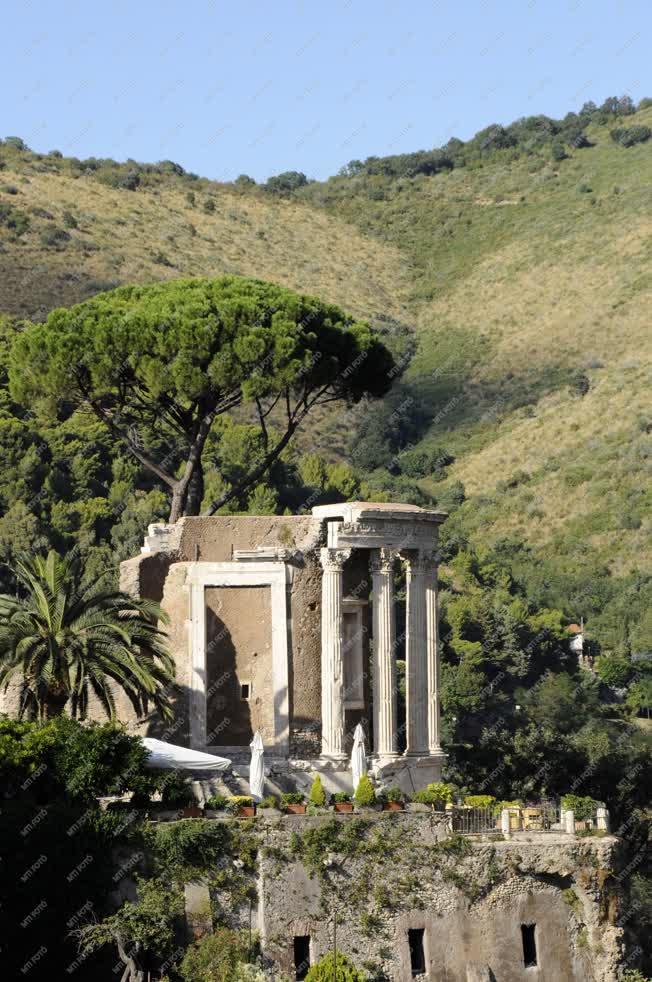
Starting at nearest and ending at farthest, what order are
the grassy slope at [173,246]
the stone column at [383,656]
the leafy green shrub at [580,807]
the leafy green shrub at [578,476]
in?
the leafy green shrub at [580,807] → the stone column at [383,656] → the leafy green shrub at [578,476] → the grassy slope at [173,246]

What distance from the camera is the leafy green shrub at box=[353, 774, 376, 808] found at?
4431cm

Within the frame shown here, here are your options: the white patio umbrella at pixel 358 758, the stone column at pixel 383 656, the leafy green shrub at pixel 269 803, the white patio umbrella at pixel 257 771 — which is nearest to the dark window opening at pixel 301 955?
the leafy green shrub at pixel 269 803

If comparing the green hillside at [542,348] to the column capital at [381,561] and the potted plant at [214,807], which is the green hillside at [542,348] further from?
the potted plant at [214,807]

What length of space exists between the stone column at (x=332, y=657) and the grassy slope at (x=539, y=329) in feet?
208

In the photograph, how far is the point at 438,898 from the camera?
43.4 m

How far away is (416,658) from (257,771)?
26.4 ft

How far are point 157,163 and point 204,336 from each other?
362ft

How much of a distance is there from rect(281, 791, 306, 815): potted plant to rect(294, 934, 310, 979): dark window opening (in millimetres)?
2689

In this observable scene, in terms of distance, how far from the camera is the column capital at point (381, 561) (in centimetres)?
5088

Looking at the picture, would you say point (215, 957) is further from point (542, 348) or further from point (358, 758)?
point (542, 348)

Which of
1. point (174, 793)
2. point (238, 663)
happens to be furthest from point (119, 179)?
point (174, 793)

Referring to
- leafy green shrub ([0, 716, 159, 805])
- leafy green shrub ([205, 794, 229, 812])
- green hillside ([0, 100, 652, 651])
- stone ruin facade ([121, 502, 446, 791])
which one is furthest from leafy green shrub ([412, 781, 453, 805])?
green hillside ([0, 100, 652, 651])

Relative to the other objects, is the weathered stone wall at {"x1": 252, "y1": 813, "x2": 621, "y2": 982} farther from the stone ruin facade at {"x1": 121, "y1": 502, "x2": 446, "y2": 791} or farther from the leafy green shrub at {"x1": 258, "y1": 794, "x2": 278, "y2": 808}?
the stone ruin facade at {"x1": 121, "y1": 502, "x2": 446, "y2": 791}

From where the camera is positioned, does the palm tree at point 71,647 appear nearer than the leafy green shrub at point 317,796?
No
